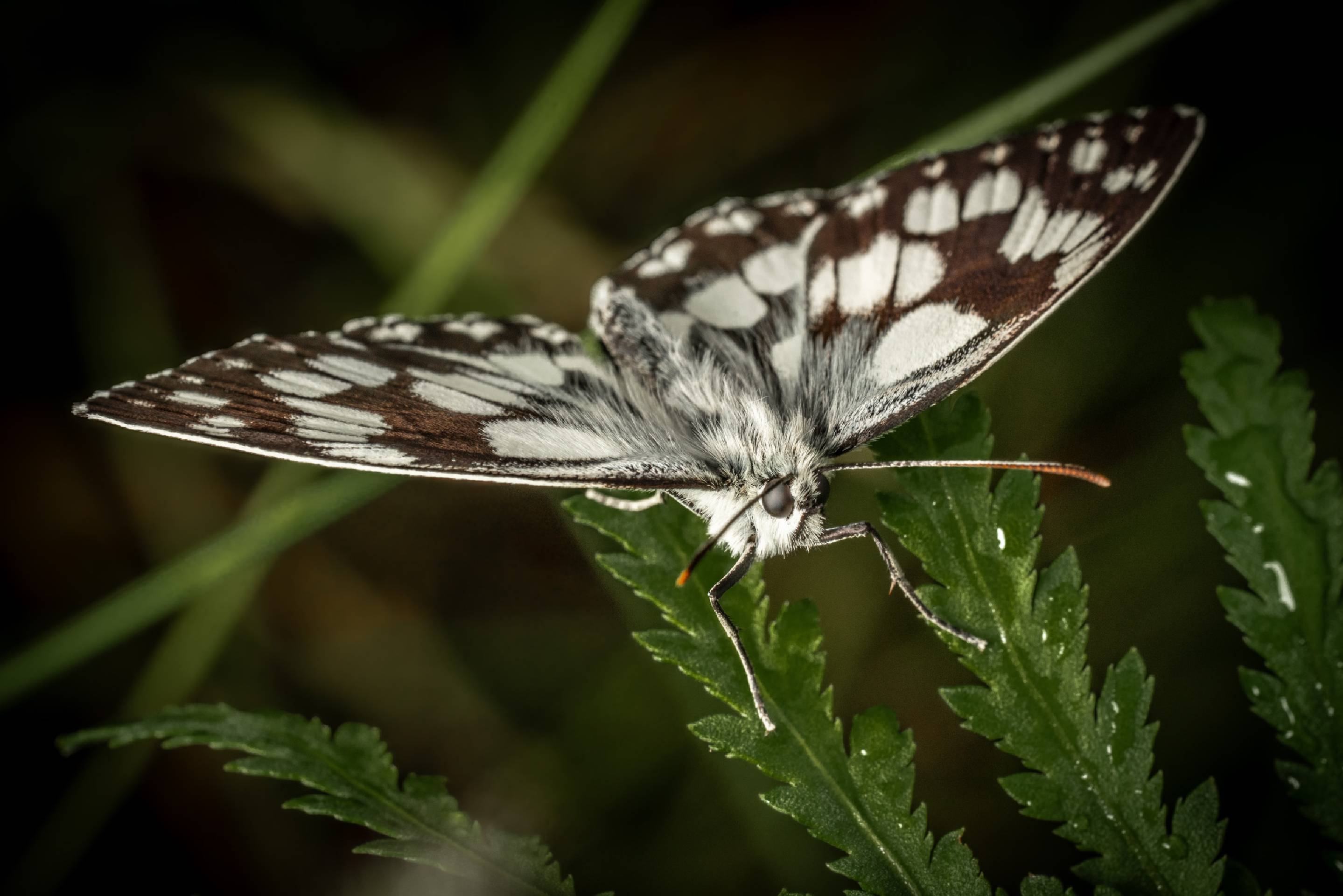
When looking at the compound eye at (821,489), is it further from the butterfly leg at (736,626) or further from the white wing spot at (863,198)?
the white wing spot at (863,198)

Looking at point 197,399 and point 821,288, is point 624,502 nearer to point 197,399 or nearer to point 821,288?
point 821,288

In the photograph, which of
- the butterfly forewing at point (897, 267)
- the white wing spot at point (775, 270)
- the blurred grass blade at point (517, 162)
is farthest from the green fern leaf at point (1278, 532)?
the blurred grass blade at point (517, 162)

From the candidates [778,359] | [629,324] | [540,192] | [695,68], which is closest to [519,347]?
[629,324]

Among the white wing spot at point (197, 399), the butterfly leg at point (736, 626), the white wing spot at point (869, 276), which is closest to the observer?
the butterfly leg at point (736, 626)

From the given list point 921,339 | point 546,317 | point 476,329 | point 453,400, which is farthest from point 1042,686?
point 546,317

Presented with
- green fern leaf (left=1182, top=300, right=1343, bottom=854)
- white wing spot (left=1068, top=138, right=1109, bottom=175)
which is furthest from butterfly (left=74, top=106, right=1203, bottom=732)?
green fern leaf (left=1182, top=300, right=1343, bottom=854)

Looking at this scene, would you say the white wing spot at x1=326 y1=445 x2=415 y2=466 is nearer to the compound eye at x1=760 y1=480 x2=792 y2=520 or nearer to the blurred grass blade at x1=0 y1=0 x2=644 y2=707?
the compound eye at x1=760 y1=480 x2=792 y2=520
